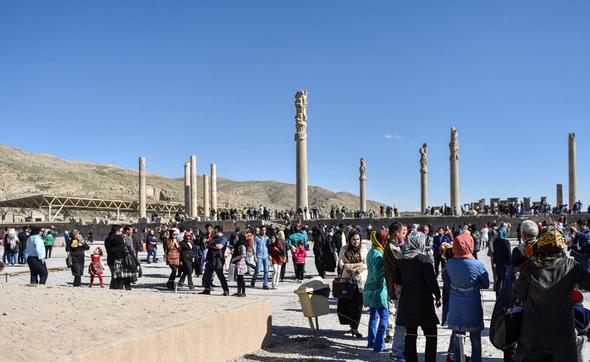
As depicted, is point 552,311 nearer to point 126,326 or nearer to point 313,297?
point 126,326

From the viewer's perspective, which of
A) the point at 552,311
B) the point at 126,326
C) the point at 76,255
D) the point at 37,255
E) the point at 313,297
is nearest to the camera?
the point at 552,311

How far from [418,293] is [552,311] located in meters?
2.34

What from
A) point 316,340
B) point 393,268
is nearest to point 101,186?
point 316,340

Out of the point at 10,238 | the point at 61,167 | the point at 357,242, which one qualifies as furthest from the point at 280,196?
the point at 357,242

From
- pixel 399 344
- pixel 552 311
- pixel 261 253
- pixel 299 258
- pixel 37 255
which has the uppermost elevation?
pixel 552 311

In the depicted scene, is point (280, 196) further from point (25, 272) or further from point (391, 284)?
point (391, 284)

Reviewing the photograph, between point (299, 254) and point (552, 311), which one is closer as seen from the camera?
point (552, 311)

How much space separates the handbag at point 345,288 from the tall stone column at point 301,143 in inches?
1270

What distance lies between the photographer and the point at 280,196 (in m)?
155

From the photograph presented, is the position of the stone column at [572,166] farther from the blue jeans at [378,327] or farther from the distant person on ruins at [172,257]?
the blue jeans at [378,327]

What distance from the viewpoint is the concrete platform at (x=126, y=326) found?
6125mm

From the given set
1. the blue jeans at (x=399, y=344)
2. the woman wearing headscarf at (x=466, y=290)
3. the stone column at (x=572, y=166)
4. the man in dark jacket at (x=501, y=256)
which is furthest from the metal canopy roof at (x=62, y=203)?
the woman wearing headscarf at (x=466, y=290)

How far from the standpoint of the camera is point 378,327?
8.43 m

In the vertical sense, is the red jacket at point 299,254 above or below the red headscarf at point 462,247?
below
